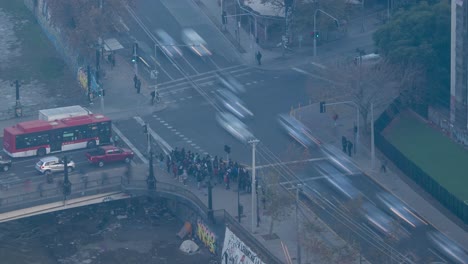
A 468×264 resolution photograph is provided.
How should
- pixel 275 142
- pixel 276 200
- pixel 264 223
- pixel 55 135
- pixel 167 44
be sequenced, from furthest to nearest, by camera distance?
pixel 167 44 < pixel 275 142 < pixel 55 135 < pixel 264 223 < pixel 276 200

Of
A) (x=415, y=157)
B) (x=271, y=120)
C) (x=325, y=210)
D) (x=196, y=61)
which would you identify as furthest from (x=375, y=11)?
(x=325, y=210)

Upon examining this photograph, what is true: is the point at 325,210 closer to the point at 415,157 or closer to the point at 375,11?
the point at 415,157

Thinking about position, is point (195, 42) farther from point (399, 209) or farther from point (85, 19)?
point (399, 209)

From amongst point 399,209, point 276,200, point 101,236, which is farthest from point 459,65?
point 101,236

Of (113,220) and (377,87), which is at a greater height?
(377,87)

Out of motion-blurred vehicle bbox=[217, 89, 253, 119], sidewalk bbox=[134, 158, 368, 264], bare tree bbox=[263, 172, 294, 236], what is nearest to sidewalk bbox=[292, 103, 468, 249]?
motion-blurred vehicle bbox=[217, 89, 253, 119]

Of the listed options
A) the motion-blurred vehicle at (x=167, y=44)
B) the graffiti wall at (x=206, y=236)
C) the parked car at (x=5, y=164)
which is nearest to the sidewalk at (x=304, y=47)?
the motion-blurred vehicle at (x=167, y=44)

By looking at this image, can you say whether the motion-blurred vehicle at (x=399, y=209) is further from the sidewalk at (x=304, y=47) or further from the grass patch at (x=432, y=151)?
the sidewalk at (x=304, y=47)

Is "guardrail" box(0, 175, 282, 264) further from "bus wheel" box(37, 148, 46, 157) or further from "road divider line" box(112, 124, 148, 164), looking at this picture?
"bus wheel" box(37, 148, 46, 157)
